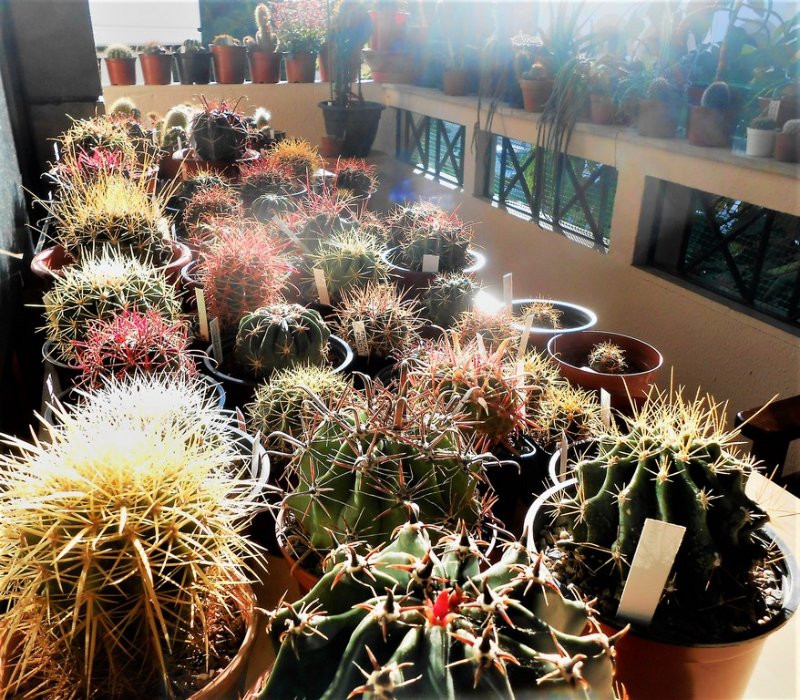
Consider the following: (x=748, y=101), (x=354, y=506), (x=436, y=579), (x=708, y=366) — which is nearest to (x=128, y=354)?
(x=354, y=506)

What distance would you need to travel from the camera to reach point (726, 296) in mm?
2059

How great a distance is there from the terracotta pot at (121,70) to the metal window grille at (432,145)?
1.73 metres

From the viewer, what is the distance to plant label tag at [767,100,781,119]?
73.0 inches

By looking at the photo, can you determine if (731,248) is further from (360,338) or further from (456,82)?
(456,82)

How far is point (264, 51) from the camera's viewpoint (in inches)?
170

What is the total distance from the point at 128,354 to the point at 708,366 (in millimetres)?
1663

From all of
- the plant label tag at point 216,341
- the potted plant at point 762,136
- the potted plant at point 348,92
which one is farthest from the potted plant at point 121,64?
the potted plant at point 762,136

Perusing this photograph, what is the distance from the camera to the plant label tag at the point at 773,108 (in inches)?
73.0

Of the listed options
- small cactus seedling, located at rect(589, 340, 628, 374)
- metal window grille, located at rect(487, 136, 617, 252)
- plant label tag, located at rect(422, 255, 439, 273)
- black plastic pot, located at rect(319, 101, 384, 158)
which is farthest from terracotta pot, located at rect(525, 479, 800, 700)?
black plastic pot, located at rect(319, 101, 384, 158)

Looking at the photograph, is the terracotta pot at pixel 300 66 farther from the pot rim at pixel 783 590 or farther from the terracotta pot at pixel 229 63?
the pot rim at pixel 783 590

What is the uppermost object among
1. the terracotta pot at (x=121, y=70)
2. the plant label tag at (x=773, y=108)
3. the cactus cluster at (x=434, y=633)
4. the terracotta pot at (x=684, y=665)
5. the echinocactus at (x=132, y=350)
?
the plant label tag at (x=773, y=108)

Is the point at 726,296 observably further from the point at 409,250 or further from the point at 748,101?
the point at 409,250

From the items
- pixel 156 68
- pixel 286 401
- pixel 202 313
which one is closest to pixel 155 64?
pixel 156 68

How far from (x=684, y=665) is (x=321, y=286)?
46.1 inches
